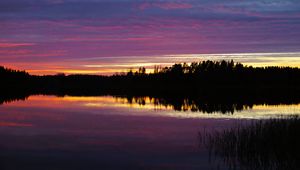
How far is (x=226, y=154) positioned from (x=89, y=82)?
128735 mm

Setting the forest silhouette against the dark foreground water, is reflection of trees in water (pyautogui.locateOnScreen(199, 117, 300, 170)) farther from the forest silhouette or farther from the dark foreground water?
the forest silhouette

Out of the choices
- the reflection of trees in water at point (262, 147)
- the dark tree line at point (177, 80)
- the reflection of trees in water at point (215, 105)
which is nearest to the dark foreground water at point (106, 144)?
the reflection of trees in water at point (262, 147)

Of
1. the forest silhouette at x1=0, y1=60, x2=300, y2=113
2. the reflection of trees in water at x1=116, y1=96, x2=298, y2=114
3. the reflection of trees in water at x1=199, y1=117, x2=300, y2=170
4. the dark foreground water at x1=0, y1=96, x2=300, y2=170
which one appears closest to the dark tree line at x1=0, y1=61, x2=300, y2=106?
the forest silhouette at x1=0, y1=60, x2=300, y2=113

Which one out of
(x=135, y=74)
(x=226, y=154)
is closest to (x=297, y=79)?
(x=135, y=74)

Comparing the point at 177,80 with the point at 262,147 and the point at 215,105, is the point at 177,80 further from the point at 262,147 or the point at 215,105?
the point at 262,147

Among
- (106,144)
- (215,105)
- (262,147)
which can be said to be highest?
(215,105)

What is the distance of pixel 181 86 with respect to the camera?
114 m

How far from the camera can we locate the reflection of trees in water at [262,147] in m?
14.3

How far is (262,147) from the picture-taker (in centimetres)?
1617

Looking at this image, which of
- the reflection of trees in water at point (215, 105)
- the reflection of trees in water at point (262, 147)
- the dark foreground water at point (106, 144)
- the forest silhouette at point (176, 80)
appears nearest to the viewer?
the reflection of trees in water at point (262, 147)

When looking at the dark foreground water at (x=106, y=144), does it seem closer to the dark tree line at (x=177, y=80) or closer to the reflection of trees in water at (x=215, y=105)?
the reflection of trees in water at (x=215, y=105)

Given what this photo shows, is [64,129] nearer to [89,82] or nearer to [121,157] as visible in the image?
[121,157]

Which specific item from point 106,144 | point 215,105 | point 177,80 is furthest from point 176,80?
point 106,144

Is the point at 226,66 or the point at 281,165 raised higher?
the point at 226,66
